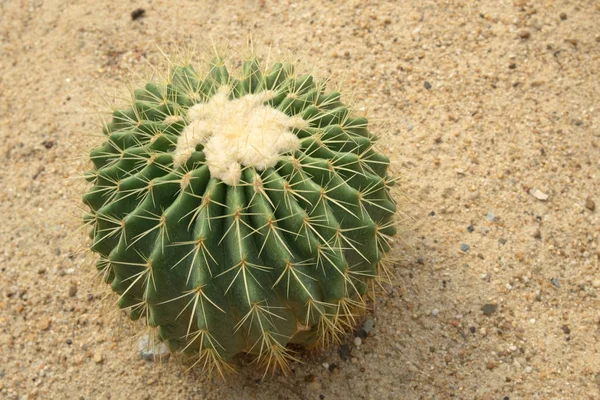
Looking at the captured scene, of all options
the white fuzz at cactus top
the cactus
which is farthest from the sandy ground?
the white fuzz at cactus top

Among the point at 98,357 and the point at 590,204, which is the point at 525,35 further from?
the point at 98,357

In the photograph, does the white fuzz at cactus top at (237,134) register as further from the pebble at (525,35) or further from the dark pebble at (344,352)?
the pebble at (525,35)

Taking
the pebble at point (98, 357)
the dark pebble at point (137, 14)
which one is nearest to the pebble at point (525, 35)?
the dark pebble at point (137, 14)

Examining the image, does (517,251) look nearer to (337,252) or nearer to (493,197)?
(493,197)

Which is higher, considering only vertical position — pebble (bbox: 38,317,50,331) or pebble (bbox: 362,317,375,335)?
pebble (bbox: 362,317,375,335)

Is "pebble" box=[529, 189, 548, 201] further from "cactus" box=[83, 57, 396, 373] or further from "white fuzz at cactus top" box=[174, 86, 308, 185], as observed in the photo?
"white fuzz at cactus top" box=[174, 86, 308, 185]

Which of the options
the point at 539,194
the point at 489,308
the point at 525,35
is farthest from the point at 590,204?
the point at 525,35
